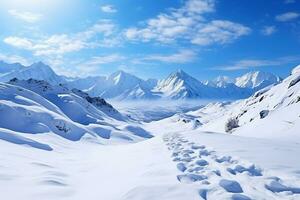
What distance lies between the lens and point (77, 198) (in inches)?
332

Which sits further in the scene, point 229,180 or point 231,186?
point 229,180

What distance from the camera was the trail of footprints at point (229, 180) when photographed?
7.25m

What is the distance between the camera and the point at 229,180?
27.1 feet

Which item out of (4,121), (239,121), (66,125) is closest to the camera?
(239,121)

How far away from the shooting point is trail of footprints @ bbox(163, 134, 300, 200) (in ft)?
23.8

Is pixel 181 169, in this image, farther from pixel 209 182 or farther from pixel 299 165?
pixel 299 165

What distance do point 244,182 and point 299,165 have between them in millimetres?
2780

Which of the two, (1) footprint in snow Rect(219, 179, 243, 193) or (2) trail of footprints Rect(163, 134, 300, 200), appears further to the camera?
(1) footprint in snow Rect(219, 179, 243, 193)

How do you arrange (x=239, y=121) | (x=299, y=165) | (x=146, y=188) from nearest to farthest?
(x=146, y=188)
(x=299, y=165)
(x=239, y=121)

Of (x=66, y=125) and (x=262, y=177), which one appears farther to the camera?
(x=66, y=125)

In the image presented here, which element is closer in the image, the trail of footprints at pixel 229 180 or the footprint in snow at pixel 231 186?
the trail of footprints at pixel 229 180

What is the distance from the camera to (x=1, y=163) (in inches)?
544

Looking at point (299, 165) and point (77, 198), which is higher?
point (299, 165)

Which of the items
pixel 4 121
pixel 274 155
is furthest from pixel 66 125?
pixel 274 155
